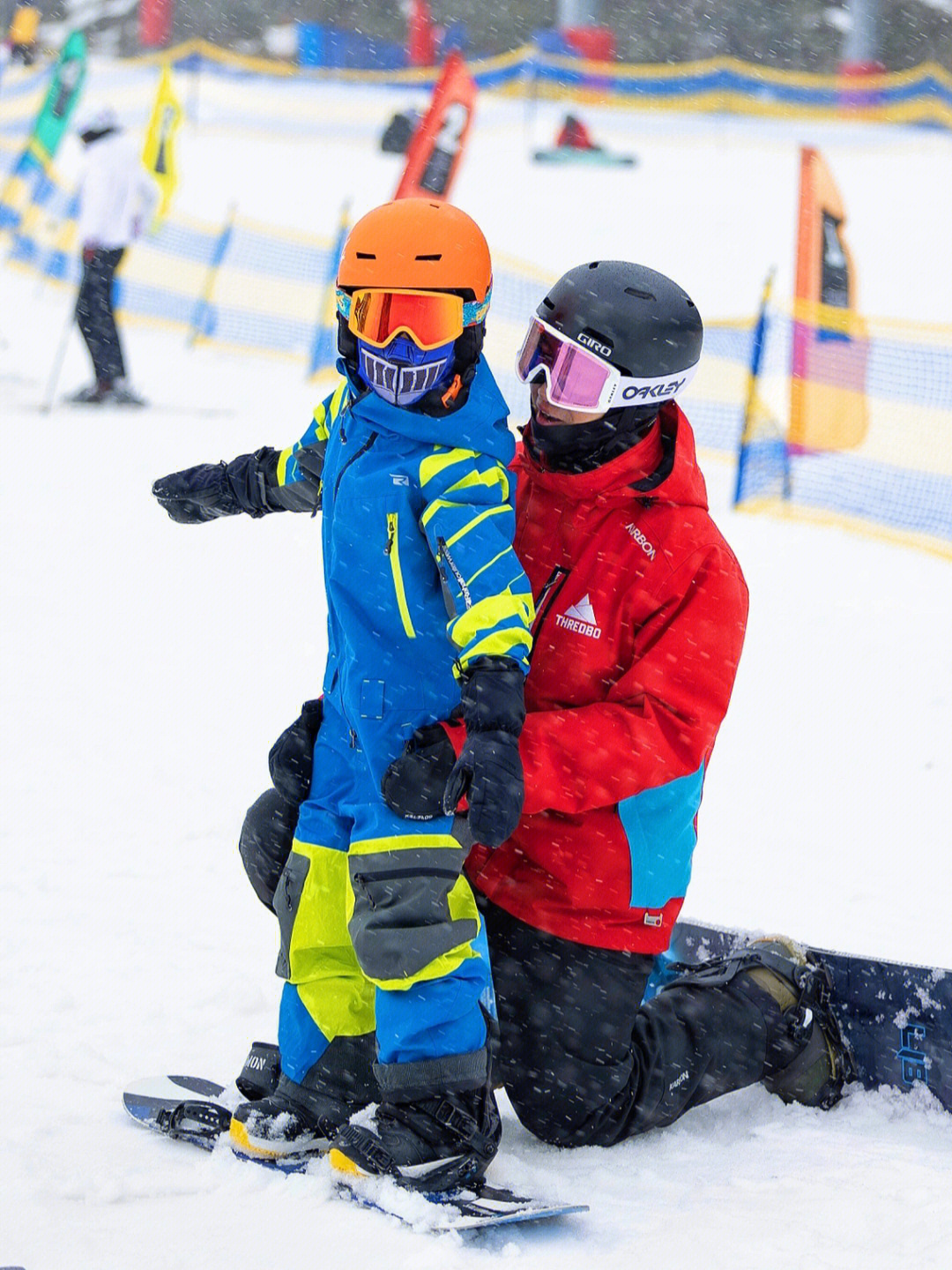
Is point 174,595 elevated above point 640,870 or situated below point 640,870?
below

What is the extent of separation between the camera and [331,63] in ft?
106

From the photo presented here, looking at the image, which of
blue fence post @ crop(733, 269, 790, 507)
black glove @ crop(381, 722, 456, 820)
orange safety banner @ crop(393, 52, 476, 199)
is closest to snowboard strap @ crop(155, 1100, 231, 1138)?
black glove @ crop(381, 722, 456, 820)

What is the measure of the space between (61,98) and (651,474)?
45.7 ft

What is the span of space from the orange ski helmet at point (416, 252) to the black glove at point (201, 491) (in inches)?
23.5

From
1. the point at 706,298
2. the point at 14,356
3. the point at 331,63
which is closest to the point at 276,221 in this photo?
the point at 706,298

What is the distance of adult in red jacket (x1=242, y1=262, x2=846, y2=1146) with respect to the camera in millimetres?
2811

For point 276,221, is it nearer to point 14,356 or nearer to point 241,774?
point 14,356

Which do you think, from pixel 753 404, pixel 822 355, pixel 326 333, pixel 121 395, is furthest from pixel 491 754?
pixel 326 333

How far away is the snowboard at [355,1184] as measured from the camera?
2.50m

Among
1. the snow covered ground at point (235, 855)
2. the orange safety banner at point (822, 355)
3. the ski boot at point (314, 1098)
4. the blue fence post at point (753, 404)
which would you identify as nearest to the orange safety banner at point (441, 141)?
the snow covered ground at point (235, 855)

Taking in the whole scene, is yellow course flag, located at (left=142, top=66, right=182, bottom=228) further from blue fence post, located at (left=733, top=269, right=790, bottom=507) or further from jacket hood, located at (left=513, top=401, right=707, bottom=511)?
jacket hood, located at (left=513, top=401, right=707, bottom=511)

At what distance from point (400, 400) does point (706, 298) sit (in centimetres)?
1403

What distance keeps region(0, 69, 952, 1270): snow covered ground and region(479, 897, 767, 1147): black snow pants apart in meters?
0.08

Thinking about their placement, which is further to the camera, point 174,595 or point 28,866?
point 174,595
